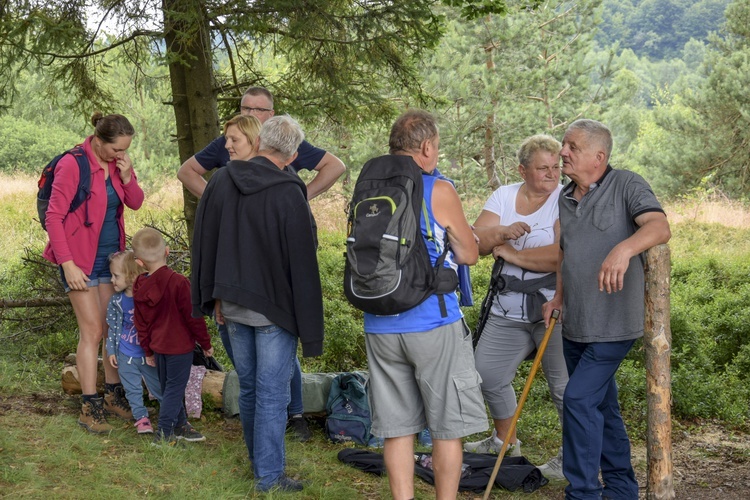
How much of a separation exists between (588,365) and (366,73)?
488 centimetres

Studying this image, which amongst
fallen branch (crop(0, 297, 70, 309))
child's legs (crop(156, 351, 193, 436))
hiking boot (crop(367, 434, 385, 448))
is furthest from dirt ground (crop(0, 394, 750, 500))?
fallen branch (crop(0, 297, 70, 309))

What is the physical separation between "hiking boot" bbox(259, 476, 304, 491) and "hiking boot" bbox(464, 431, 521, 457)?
4.61 ft

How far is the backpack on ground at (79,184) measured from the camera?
4.96 meters

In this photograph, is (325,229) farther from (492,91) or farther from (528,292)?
(528,292)

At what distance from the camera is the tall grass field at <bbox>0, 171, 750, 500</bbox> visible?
4461 mm

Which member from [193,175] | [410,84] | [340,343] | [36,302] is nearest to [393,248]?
[193,175]

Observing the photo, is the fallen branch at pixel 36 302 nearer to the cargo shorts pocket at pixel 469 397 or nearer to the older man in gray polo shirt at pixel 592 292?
the cargo shorts pocket at pixel 469 397

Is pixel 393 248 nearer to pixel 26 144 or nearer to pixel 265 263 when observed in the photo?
pixel 265 263

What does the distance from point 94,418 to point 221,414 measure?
97 cm

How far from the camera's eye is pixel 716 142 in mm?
22938

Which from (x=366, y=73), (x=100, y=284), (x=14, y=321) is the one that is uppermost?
(x=366, y=73)

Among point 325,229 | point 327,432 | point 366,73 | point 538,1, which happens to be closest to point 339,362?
point 327,432

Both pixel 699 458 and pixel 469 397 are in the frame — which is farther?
pixel 699 458

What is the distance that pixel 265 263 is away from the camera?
13.5 ft
